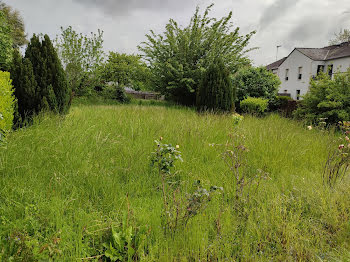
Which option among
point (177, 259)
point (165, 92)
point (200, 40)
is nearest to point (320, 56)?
point (200, 40)

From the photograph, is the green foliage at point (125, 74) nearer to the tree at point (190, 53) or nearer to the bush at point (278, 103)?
the tree at point (190, 53)

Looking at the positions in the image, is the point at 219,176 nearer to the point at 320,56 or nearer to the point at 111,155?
the point at 111,155

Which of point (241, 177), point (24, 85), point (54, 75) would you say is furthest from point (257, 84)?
point (24, 85)

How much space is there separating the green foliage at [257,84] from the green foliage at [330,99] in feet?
11.2

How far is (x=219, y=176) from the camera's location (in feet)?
10.4

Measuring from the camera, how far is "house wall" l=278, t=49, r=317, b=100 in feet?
87.8

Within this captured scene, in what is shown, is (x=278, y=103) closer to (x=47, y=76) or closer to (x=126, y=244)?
(x=47, y=76)

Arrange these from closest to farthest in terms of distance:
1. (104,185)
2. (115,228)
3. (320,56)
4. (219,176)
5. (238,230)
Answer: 1. (115,228)
2. (238,230)
3. (104,185)
4. (219,176)
5. (320,56)

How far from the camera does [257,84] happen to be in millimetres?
11664

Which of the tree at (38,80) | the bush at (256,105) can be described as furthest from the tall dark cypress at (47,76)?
the bush at (256,105)

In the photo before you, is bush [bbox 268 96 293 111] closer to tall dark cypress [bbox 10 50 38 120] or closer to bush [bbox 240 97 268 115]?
bush [bbox 240 97 268 115]

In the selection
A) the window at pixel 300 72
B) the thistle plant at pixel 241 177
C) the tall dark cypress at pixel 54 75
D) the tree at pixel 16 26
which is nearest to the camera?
the thistle plant at pixel 241 177

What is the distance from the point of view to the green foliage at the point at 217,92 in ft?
29.4

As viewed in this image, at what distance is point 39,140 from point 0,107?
771 mm
